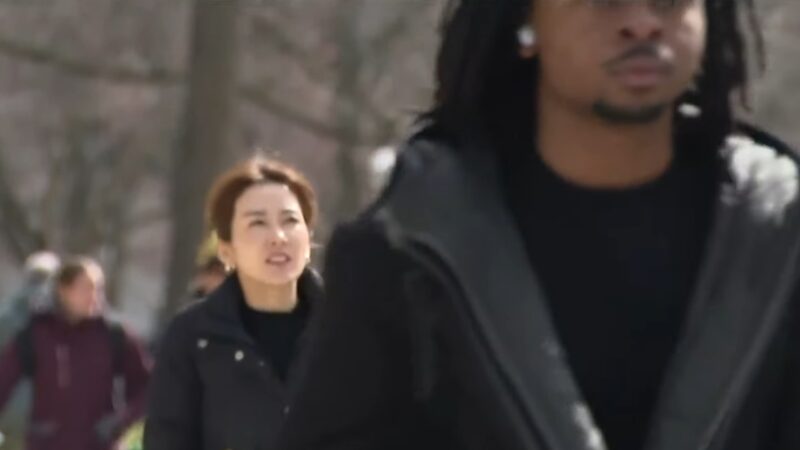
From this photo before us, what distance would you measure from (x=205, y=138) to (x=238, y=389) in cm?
1382

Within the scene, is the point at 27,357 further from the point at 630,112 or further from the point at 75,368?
the point at 630,112

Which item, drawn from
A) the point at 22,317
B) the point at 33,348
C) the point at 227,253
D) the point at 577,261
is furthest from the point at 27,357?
the point at 577,261

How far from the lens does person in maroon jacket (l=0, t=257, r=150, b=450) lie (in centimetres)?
1153

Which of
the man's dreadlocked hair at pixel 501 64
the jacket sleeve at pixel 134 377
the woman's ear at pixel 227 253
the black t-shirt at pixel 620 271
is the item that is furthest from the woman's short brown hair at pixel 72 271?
the black t-shirt at pixel 620 271

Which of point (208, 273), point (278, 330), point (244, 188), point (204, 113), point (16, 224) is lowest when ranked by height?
point (16, 224)

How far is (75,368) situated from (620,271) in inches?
319

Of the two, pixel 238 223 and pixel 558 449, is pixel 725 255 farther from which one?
pixel 238 223

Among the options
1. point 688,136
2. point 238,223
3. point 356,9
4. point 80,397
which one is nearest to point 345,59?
point 356,9

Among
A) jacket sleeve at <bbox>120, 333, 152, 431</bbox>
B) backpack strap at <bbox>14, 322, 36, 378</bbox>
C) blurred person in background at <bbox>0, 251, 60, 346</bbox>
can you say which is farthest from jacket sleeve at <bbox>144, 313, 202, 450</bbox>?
blurred person in background at <bbox>0, 251, 60, 346</bbox>

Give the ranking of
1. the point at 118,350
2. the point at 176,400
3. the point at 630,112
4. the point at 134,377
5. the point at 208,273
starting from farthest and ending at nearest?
the point at 118,350 → the point at 134,377 → the point at 208,273 → the point at 176,400 → the point at 630,112

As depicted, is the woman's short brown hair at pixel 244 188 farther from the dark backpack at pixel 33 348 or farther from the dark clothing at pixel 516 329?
the dark clothing at pixel 516 329

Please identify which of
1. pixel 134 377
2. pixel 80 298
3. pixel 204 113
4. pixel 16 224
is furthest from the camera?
pixel 16 224

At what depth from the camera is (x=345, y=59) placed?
26719 mm

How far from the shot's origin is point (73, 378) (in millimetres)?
11680
